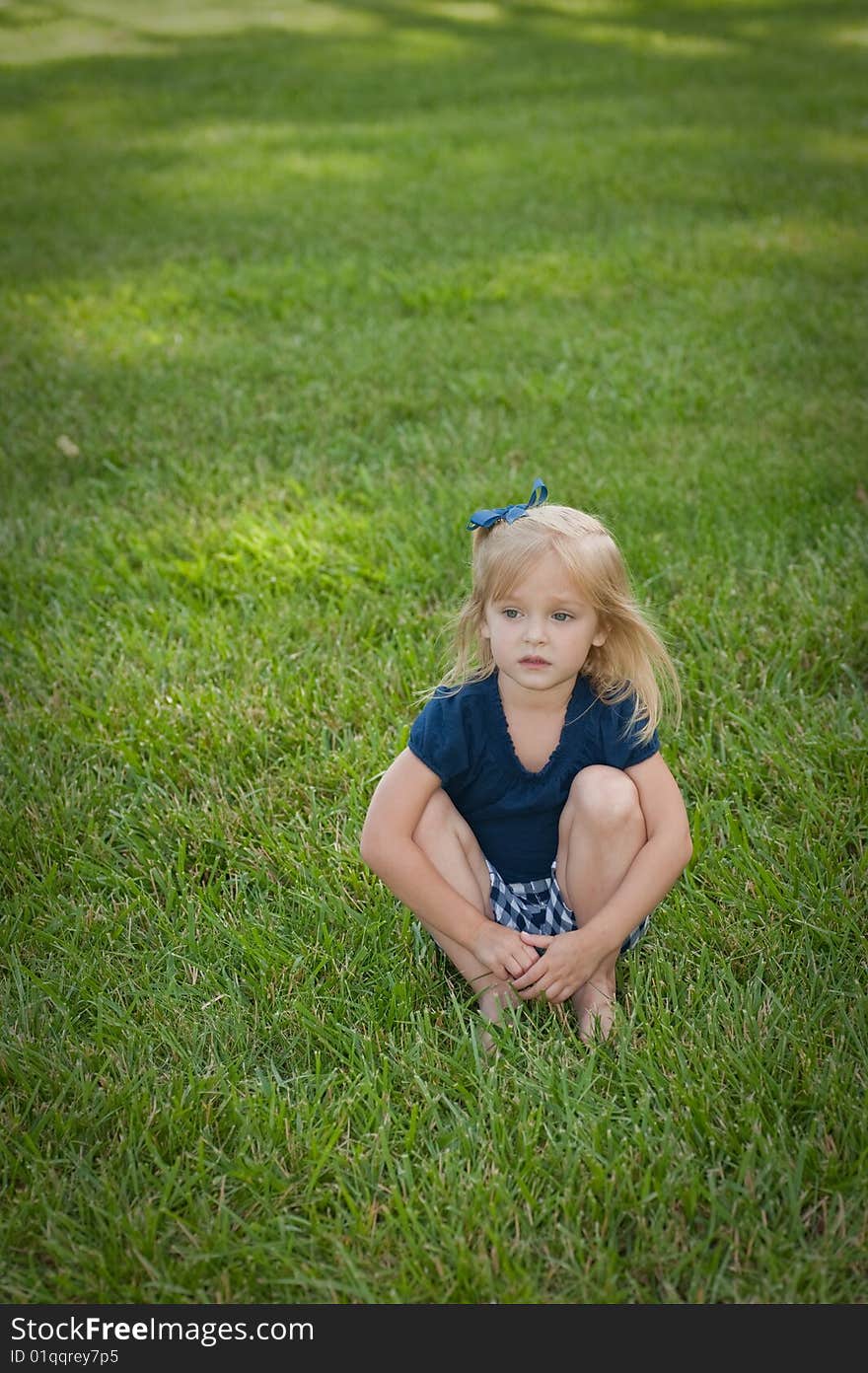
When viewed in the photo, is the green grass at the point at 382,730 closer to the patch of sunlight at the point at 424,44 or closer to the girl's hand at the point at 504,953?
the girl's hand at the point at 504,953

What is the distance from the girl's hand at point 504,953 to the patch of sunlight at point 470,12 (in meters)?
18.2

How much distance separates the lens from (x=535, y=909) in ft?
7.64

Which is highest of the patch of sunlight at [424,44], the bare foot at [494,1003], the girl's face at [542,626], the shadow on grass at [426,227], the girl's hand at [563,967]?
the patch of sunlight at [424,44]

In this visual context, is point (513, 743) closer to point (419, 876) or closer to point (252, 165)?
point (419, 876)

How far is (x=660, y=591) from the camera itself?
349 centimetres

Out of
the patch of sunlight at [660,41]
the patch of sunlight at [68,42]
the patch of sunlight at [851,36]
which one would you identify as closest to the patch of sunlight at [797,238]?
the patch of sunlight at [660,41]

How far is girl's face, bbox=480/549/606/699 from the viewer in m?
2.07

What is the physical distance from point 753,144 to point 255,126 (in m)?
4.29

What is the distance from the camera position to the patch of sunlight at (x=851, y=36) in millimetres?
14722

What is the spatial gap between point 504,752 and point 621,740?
0.21 m

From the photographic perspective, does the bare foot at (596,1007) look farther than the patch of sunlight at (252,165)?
No
